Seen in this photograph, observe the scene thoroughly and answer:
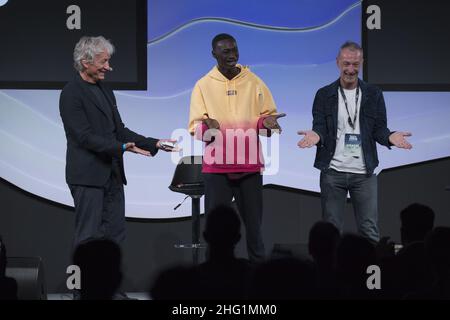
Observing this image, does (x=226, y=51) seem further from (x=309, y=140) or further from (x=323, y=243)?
(x=323, y=243)

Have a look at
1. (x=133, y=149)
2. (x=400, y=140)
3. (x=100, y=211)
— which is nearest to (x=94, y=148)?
(x=133, y=149)

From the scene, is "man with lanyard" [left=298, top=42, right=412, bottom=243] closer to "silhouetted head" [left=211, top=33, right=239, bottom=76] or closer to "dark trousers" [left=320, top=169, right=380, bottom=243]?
"dark trousers" [left=320, top=169, right=380, bottom=243]

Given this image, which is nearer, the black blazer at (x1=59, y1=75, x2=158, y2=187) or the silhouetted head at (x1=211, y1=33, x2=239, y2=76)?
the black blazer at (x1=59, y1=75, x2=158, y2=187)

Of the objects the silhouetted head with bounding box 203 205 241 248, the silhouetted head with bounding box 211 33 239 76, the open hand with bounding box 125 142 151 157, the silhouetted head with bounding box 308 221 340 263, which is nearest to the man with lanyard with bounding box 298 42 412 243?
the silhouetted head with bounding box 211 33 239 76

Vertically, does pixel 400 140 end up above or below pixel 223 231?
above

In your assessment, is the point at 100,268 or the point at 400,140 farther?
the point at 400,140

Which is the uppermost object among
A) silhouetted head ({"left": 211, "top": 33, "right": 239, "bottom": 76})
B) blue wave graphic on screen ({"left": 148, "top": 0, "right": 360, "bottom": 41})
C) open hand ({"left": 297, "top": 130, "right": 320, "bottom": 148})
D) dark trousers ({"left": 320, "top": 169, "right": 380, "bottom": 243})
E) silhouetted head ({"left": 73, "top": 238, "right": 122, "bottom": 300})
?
blue wave graphic on screen ({"left": 148, "top": 0, "right": 360, "bottom": 41})

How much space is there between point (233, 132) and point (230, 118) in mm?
89

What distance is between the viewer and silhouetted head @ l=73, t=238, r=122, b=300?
3473mm

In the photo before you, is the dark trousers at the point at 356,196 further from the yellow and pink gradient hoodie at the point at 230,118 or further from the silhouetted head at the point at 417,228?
the yellow and pink gradient hoodie at the point at 230,118

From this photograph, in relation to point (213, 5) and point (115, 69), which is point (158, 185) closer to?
point (115, 69)

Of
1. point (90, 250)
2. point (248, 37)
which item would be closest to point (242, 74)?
point (248, 37)

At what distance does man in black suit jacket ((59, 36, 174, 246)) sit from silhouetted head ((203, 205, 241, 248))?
3.93 ft

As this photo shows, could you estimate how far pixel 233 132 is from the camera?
5.23m
